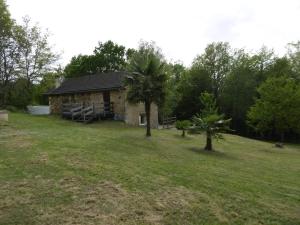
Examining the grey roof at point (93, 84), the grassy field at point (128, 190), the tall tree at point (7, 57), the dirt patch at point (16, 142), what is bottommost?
the grassy field at point (128, 190)

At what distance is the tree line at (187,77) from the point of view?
70.3 ft

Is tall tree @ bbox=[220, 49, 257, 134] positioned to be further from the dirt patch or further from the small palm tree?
the dirt patch

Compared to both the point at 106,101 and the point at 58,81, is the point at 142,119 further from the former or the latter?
the point at 58,81

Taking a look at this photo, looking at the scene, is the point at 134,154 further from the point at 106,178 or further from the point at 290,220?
the point at 290,220

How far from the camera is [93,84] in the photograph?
109 ft

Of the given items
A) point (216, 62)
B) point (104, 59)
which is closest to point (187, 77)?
point (216, 62)

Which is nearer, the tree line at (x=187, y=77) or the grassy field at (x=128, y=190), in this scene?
the grassy field at (x=128, y=190)

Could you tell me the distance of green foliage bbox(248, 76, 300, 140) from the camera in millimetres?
32219

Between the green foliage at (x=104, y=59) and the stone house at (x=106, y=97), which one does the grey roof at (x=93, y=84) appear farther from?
the green foliage at (x=104, y=59)

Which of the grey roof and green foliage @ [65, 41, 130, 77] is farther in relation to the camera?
green foliage @ [65, 41, 130, 77]

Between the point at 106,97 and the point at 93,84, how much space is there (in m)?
2.99

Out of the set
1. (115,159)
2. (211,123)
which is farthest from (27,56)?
(115,159)

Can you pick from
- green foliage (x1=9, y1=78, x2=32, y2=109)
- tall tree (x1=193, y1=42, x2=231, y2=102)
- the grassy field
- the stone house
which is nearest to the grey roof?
the stone house

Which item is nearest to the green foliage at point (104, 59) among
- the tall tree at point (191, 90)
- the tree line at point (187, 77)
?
the tree line at point (187, 77)
